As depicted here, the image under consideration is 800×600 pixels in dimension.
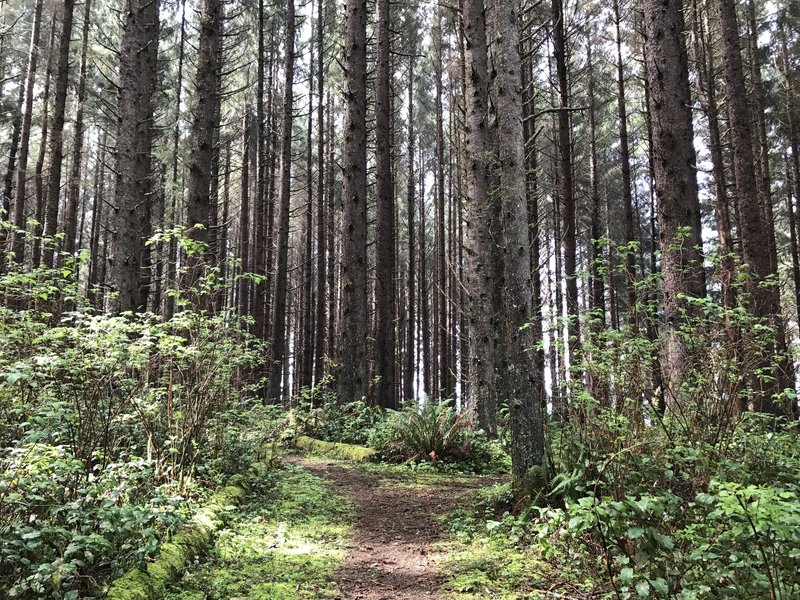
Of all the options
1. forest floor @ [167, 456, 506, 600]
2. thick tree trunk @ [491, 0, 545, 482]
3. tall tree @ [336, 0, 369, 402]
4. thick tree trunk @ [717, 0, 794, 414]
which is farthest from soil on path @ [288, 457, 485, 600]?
thick tree trunk @ [717, 0, 794, 414]

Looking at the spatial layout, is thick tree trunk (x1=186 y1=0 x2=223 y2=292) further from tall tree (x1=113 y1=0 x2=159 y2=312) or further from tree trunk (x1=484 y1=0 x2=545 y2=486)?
tree trunk (x1=484 y1=0 x2=545 y2=486)

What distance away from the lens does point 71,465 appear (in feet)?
9.94

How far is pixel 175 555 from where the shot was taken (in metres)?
3.32

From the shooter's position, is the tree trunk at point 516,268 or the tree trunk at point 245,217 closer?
the tree trunk at point 516,268

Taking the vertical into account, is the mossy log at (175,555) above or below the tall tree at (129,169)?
below

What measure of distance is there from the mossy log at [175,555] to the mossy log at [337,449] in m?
3.71

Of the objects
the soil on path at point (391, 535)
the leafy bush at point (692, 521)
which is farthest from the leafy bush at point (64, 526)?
the leafy bush at point (692, 521)

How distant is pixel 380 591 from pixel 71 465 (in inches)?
86.3

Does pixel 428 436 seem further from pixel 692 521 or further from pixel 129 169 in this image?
pixel 129 169

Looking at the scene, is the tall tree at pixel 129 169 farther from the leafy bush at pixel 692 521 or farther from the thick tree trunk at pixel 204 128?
the leafy bush at pixel 692 521

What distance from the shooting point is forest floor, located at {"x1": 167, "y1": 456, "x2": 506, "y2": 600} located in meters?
3.34

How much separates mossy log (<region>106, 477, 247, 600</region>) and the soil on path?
43.1 inches

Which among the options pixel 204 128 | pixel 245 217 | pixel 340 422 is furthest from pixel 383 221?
pixel 245 217

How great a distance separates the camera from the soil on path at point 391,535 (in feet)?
11.5
